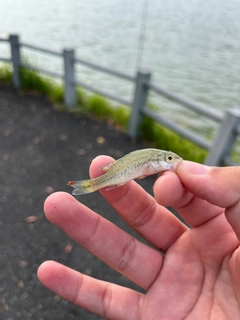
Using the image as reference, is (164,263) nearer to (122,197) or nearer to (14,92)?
(122,197)

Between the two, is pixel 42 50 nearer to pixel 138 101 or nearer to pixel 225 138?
pixel 138 101

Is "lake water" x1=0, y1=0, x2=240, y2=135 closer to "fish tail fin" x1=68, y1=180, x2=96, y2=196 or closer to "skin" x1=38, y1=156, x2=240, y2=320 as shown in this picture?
"skin" x1=38, y1=156, x2=240, y2=320

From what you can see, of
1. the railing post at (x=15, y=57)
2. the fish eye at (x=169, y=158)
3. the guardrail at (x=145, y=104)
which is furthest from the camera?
the railing post at (x=15, y=57)

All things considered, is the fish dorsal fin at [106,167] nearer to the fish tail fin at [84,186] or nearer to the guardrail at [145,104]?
the fish tail fin at [84,186]

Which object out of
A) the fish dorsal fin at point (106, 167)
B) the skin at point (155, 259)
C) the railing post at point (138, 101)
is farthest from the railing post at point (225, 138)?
the fish dorsal fin at point (106, 167)

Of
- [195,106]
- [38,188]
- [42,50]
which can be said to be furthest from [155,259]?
[42,50]

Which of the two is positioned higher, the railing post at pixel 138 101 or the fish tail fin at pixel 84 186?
the fish tail fin at pixel 84 186

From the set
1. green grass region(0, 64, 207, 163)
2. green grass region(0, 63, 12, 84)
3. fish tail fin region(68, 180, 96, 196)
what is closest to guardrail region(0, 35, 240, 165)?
green grass region(0, 64, 207, 163)
